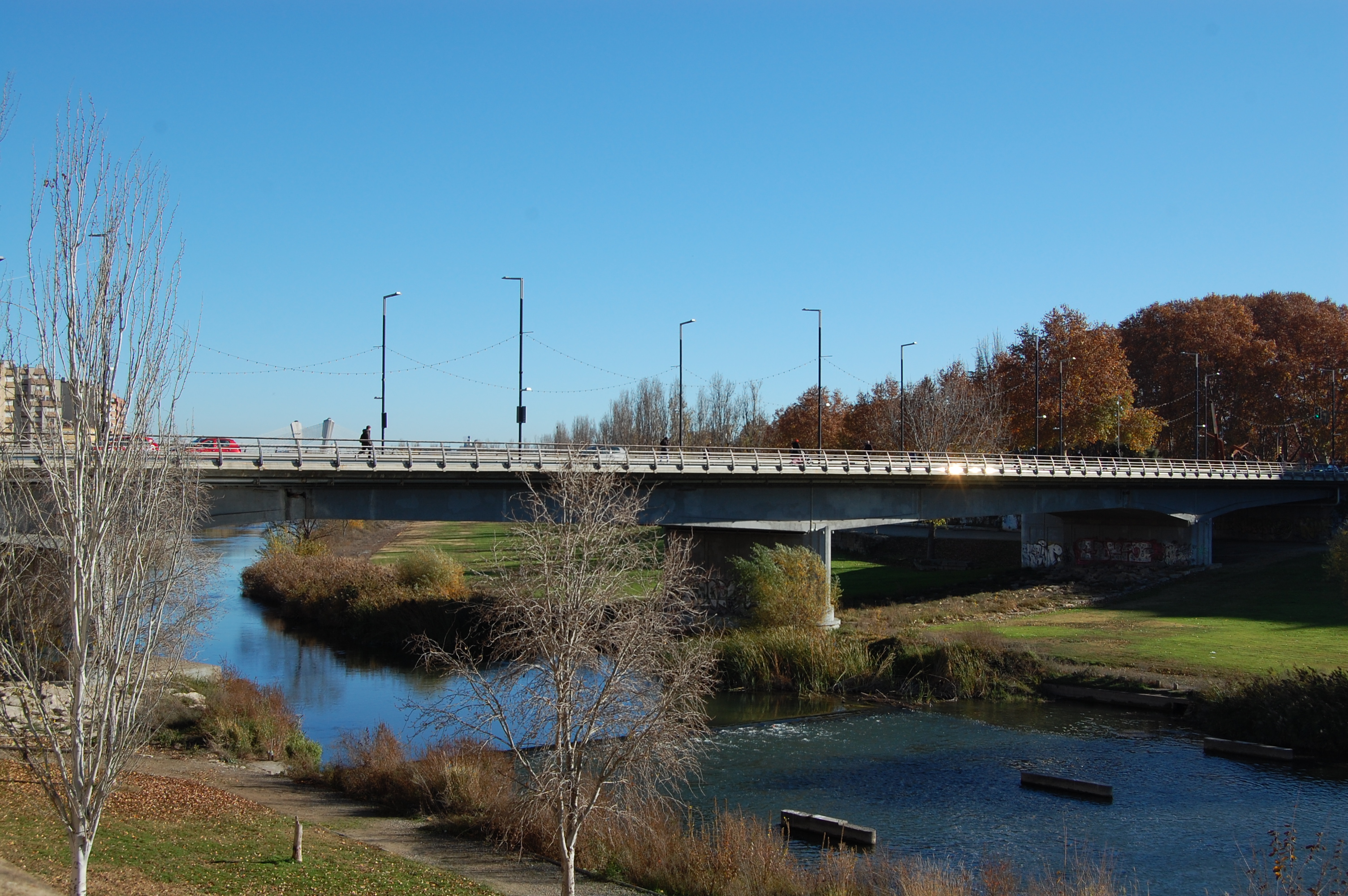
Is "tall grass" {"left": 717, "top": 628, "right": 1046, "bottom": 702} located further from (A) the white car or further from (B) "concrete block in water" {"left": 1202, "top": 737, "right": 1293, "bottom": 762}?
(B) "concrete block in water" {"left": 1202, "top": 737, "right": 1293, "bottom": 762}

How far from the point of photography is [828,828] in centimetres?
2170

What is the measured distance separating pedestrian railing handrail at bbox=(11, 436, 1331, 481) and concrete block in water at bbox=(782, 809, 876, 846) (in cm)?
836

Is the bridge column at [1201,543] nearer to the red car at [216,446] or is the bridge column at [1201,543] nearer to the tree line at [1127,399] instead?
the tree line at [1127,399]

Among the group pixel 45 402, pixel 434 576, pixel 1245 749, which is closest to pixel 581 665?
pixel 45 402

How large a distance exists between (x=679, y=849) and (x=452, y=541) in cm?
8470

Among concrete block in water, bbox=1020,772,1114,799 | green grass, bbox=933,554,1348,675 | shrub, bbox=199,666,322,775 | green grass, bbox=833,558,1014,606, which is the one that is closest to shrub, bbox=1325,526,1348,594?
green grass, bbox=933,554,1348,675

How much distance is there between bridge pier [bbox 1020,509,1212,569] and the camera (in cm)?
6756

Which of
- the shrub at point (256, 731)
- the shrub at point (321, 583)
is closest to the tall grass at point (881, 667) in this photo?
the shrub at point (256, 731)

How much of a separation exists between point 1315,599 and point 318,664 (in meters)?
45.1

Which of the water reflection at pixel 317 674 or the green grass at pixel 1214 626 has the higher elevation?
the green grass at pixel 1214 626

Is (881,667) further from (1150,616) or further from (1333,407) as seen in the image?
(1333,407)

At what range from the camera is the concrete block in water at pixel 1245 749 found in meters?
27.5

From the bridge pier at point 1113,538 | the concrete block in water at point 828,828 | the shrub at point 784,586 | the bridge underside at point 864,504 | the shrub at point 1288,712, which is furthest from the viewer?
the bridge pier at point 1113,538

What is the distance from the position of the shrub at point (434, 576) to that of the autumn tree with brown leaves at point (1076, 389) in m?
47.7
